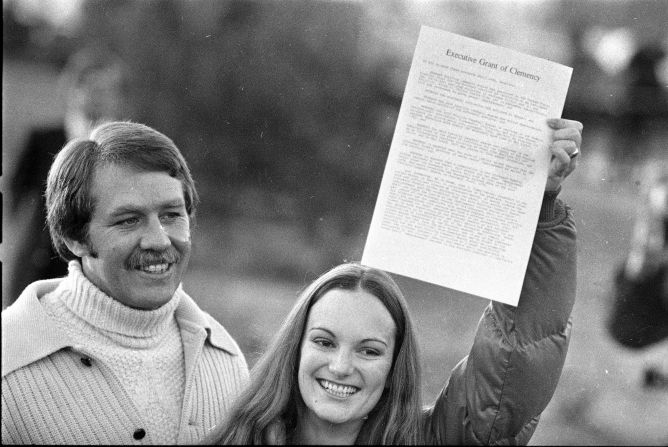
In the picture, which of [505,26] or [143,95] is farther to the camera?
[143,95]

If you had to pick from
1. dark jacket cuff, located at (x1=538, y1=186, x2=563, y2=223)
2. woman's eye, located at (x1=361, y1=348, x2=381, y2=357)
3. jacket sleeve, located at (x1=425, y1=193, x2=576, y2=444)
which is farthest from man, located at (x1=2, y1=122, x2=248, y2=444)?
dark jacket cuff, located at (x1=538, y1=186, x2=563, y2=223)

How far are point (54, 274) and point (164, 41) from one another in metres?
1.75

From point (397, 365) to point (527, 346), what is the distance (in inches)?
11.7

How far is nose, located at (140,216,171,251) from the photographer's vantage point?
1796 mm

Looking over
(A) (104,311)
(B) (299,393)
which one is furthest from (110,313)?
(B) (299,393)

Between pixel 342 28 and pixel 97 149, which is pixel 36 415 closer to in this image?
pixel 97 149

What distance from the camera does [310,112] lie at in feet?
8.96

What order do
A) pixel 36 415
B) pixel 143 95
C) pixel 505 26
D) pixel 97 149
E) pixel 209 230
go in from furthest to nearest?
pixel 143 95, pixel 209 230, pixel 505 26, pixel 97 149, pixel 36 415

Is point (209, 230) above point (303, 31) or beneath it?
beneath

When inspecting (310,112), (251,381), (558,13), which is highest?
(558,13)

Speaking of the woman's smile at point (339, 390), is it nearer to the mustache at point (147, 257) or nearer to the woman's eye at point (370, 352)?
the woman's eye at point (370, 352)

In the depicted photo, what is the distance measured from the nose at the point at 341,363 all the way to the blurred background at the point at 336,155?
1.09 feet

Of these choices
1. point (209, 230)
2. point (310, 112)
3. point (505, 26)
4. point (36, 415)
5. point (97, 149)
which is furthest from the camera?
point (209, 230)

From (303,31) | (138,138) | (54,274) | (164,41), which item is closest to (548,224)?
(138,138)
